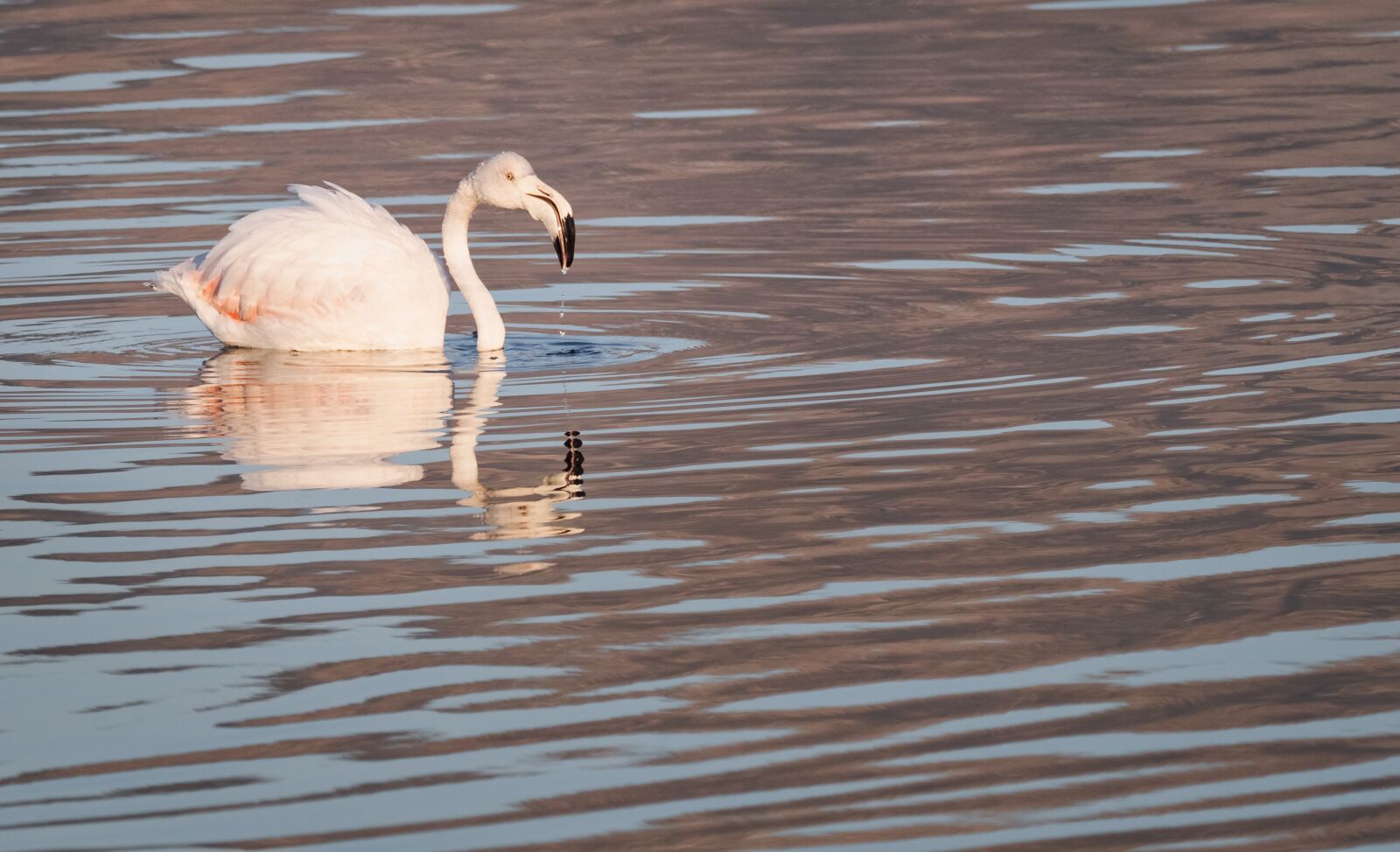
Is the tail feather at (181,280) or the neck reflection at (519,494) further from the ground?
the tail feather at (181,280)

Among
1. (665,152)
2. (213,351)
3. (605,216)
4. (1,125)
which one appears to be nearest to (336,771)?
(213,351)

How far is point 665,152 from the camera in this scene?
17.1m

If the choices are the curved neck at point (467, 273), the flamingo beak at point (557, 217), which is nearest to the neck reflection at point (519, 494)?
the curved neck at point (467, 273)

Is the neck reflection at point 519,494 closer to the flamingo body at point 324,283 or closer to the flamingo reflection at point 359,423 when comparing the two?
the flamingo reflection at point 359,423

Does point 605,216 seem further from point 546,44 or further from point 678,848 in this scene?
point 678,848

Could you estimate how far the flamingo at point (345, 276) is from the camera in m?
11.0

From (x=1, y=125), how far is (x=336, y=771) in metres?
15.6

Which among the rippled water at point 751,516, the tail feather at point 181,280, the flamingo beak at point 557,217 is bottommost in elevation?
the rippled water at point 751,516

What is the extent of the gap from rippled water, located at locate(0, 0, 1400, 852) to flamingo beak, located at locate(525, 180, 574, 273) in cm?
46

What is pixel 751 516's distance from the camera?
743 centimetres

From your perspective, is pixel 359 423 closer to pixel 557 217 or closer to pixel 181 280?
pixel 557 217

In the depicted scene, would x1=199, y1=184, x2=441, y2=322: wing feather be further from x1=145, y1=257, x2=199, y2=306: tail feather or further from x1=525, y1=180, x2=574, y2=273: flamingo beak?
x1=525, y1=180, x2=574, y2=273: flamingo beak

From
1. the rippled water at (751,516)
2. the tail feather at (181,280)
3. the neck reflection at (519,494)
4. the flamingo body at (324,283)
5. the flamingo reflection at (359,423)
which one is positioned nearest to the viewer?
the rippled water at (751,516)

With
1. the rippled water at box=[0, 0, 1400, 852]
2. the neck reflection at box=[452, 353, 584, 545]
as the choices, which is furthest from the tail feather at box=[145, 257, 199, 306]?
the neck reflection at box=[452, 353, 584, 545]
